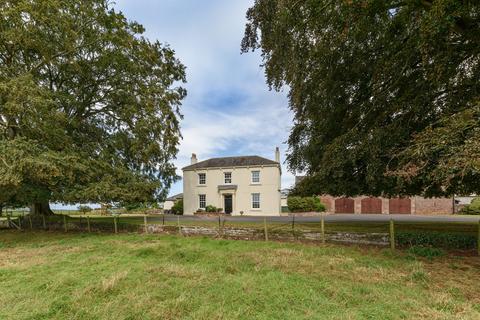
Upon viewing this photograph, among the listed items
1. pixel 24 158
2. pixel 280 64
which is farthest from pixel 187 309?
pixel 24 158

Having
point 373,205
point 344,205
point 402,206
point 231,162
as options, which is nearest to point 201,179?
point 231,162

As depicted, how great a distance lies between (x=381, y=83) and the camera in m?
11.1

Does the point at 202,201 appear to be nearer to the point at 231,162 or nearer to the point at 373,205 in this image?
the point at 231,162

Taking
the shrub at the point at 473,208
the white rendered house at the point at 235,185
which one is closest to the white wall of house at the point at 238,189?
the white rendered house at the point at 235,185

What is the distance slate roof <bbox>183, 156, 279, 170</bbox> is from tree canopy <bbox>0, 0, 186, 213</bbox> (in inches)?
482

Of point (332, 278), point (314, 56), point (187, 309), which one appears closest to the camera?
point (187, 309)

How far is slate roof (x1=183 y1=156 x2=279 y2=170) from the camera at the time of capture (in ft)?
102

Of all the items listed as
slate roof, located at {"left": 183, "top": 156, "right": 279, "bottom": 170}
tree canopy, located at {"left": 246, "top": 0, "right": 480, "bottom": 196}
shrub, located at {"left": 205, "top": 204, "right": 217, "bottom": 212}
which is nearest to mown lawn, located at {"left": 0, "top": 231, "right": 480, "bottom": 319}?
tree canopy, located at {"left": 246, "top": 0, "right": 480, "bottom": 196}

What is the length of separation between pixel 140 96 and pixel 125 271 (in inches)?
484

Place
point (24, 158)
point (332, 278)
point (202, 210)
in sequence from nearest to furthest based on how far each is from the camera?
point (332, 278)
point (24, 158)
point (202, 210)

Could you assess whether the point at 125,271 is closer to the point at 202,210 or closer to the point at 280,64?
the point at 280,64

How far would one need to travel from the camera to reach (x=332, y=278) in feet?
22.3

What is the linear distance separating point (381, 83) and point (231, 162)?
2284 cm

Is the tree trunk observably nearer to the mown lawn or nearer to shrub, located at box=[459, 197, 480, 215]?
the mown lawn
